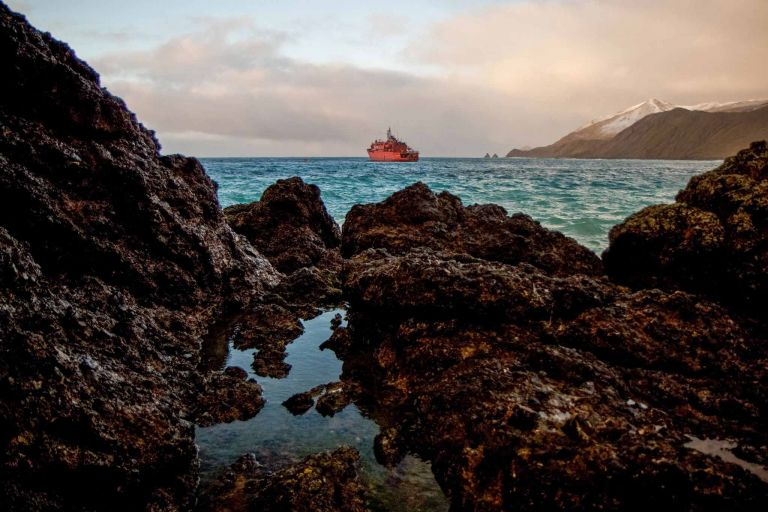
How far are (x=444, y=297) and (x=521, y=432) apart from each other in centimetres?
200

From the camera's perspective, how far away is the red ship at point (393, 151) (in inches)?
4560

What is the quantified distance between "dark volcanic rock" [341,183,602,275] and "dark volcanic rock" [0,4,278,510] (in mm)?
2301

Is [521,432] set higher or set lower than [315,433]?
higher

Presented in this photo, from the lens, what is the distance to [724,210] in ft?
18.1

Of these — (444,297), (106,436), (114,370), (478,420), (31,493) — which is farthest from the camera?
(444,297)

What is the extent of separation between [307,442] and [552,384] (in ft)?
7.04

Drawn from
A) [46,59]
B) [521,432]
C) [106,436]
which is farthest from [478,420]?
[46,59]

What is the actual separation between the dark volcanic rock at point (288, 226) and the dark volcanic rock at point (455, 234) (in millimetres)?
1039

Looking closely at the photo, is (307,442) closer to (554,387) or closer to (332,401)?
(332,401)

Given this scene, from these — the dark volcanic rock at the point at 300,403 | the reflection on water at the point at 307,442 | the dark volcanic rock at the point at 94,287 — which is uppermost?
the dark volcanic rock at the point at 94,287

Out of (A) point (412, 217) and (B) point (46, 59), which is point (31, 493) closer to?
(B) point (46, 59)

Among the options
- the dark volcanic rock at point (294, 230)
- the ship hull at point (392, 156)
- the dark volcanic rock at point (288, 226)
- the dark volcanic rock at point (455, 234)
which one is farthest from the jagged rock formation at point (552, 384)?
the ship hull at point (392, 156)

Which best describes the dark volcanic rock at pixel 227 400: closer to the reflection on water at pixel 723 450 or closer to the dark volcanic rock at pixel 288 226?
the reflection on water at pixel 723 450

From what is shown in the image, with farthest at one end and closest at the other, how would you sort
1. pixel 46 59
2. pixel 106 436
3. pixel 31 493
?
pixel 46 59
pixel 106 436
pixel 31 493
